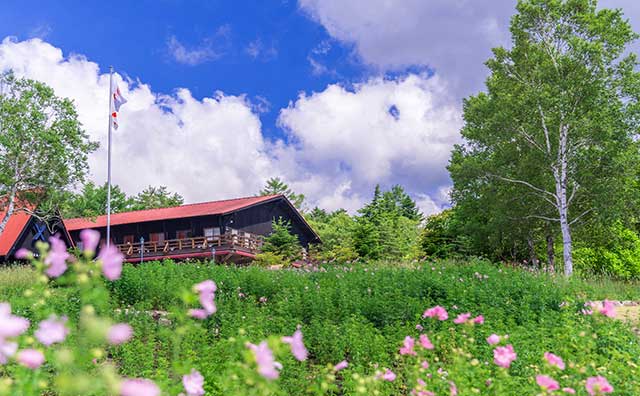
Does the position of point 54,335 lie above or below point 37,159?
below

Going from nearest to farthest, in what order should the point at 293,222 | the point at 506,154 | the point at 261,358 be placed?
the point at 261,358, the point at 506,154, the point at 293,222

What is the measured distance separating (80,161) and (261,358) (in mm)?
28121

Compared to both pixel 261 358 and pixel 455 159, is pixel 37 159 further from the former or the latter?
pixel 261 358

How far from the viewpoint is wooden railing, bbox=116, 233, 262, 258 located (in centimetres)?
2942

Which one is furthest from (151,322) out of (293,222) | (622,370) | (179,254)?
(293,222)

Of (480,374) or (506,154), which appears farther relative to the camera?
(506,154)

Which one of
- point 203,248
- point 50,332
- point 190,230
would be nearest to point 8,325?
point 50,332

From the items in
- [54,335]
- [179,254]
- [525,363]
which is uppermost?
[179,254]

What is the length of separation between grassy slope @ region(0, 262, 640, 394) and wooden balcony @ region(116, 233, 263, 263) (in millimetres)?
17542

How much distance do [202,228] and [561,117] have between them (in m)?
20.4

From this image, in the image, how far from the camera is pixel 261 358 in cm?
183

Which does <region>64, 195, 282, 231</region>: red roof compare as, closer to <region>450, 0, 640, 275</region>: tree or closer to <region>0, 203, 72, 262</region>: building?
<region>0, 203, 72, 262</region>: building

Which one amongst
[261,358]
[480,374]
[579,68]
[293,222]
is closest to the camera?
[261,358]

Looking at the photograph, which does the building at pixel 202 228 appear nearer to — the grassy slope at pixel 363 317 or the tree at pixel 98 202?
the tree at pixel 98 202
